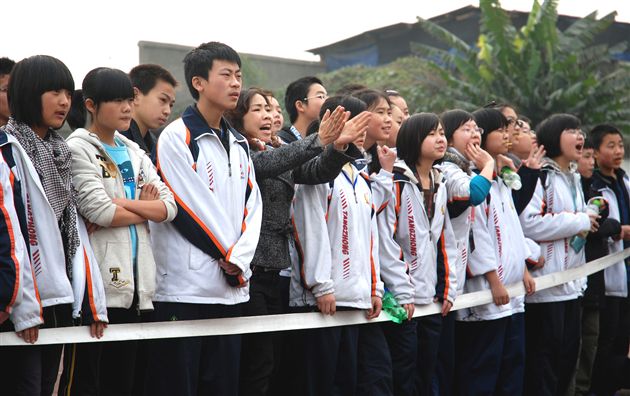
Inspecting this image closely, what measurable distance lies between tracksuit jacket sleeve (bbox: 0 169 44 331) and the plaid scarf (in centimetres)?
22

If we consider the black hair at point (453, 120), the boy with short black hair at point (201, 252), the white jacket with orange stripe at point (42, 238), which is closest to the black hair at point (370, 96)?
the black hair at point (453, 120)

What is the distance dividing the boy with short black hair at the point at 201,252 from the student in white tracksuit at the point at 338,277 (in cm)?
61

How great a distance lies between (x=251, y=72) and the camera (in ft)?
71.8

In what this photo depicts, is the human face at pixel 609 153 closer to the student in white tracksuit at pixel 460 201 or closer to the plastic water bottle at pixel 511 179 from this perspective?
the plastic water bottle at pixel 511 179

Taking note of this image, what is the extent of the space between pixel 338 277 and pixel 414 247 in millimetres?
808

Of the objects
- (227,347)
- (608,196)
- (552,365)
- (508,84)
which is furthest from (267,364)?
(508,84)

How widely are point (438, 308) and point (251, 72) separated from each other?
16309 mm

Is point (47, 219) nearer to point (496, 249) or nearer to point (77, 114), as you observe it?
point (77, 114)

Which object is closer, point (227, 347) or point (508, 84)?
point (227, 347)

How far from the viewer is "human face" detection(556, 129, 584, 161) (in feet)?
25.5

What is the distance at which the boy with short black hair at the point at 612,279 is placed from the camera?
808 cm

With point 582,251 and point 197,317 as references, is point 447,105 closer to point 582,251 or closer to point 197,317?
point 582,251

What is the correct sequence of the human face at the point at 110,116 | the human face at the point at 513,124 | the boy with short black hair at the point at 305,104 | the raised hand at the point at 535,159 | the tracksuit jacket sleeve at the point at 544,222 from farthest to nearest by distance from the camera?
the human face at the point at 513,124, the tracksuit jacket sleeve at the point at 544,222, the raised hand at the point at 535,159, the boy with short black hair at the point at 305,104, the human face at the point at 110,116

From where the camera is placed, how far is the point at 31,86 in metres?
4.19
